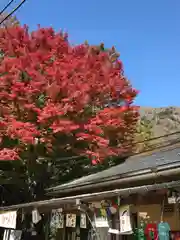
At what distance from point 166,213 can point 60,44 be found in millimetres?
10025

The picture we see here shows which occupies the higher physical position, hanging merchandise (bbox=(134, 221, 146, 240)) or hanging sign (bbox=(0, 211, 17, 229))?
hanging sign (bbox=(0, 211, 17, 229))

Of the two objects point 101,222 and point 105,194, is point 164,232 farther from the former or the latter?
point 101,222

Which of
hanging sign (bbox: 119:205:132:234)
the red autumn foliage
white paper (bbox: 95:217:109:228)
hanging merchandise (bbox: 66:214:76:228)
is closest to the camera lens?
hanging sign (bbox: 119:205:132:234)

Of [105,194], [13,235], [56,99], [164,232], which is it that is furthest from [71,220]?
[56,99]

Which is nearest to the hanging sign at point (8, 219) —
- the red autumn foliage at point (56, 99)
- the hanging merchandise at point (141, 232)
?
the red autumn foliage at point (56, 99)

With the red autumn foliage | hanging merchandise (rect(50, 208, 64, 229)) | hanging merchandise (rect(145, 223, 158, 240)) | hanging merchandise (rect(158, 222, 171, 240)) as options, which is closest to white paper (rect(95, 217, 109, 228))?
hanging merchandise (rect(145, 223, 158, 240))

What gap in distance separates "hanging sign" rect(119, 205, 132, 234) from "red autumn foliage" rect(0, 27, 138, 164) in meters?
5.79

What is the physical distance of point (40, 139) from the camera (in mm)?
12844

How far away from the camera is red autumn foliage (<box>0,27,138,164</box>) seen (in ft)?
42.2

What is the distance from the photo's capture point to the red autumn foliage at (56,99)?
Result: 12.9m

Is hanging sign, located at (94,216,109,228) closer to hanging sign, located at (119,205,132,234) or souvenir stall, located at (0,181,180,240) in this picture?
souvenir stall, located at (0,181,180,240)

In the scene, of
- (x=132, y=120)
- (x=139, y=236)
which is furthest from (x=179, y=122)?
(x=139, y=236)

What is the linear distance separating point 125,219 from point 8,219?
14.7 ft

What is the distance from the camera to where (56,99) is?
13.1m
